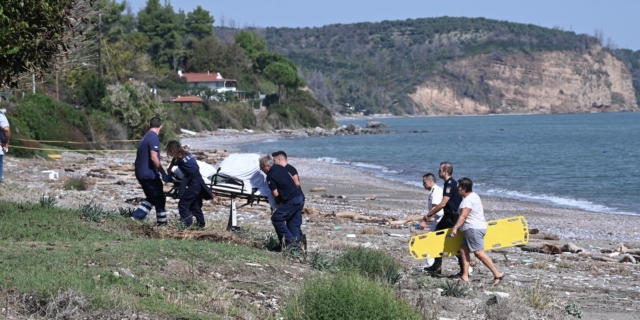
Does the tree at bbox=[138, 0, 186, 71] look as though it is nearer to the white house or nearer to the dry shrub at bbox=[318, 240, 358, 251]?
the white house

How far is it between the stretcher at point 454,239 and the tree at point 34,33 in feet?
16.5

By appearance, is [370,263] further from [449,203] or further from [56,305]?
[56,305]

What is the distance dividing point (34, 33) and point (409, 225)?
32.9ft

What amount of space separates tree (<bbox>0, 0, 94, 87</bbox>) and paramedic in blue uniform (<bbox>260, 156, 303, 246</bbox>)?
3.09 m

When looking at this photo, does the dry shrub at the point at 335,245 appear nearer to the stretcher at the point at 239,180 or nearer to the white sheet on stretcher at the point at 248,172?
the stretcher at the point at 239,180

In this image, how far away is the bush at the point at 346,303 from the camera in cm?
689

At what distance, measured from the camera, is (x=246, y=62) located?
122 m

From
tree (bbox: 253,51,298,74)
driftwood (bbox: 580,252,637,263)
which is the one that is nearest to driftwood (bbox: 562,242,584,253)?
driftwood (bbox: 580,252,637,263)

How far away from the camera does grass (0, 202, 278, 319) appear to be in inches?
290

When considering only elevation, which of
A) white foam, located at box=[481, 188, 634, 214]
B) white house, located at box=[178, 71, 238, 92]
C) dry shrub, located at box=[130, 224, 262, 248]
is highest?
white house, located at box=[178, 71, 238, 92]

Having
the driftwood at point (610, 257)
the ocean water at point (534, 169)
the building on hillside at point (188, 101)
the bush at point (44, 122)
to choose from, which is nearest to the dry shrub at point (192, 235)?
the driftwood at point (610, 257)

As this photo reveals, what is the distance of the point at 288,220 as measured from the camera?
11.3 meters

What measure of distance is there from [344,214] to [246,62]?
347 feet

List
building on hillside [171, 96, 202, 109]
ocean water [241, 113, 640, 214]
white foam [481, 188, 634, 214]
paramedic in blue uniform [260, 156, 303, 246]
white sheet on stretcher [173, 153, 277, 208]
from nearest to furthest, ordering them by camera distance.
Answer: paramedic in blue uniform [260, 156, 303, 246], white sheet on stretcher [173, 153, 277, 208], white foam [481, 188, 634, 214], ocean water [241, 113, 640, 214], building on hillside [171, 96, 202, 109]
